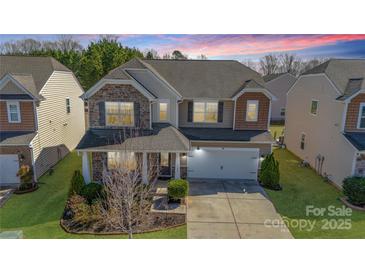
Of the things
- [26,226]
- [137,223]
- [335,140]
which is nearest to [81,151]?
[26,226]

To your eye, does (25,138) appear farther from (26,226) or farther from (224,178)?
(224,178)

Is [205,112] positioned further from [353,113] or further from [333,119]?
[353,113]

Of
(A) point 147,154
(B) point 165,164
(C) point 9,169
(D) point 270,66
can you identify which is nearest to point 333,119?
(B) point 165,164

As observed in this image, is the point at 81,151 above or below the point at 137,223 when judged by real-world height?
above

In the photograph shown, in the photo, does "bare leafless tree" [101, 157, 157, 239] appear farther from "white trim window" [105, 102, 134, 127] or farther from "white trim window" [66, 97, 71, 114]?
"white trim window" [66, 97, 71, 114]

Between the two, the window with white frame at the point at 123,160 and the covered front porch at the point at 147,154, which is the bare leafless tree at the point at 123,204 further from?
the covered front porch at the point at 147,154

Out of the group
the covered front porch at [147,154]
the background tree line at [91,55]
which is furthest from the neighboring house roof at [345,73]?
the covered front porch at [147,154]

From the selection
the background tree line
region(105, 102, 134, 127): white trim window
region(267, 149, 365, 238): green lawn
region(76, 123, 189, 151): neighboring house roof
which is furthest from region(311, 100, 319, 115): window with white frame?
region(105, 102, 134, 127): white trim window
